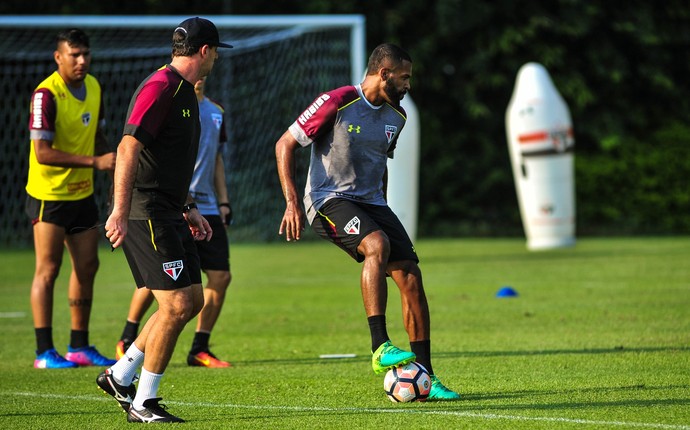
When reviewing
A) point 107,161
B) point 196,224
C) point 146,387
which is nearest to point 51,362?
point 107,161

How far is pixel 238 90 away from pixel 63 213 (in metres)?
19.4

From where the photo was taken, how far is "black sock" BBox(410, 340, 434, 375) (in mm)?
7117

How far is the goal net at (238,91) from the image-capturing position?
25500 millimetres

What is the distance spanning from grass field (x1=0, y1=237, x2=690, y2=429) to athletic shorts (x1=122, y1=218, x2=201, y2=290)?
79 cm

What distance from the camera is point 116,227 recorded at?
5.96m

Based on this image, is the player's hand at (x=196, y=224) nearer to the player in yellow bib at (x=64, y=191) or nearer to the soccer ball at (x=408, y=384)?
the soccer ball at (x=408, y=384)

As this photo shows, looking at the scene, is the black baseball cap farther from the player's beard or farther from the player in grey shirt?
the player's beard

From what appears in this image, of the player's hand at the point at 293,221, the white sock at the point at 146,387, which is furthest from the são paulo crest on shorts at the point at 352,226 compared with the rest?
the white sock at the point at 146,387

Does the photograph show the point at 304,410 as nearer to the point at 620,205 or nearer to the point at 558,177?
the point at 558,177

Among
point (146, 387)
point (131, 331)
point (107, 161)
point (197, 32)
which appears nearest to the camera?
point (146, 387)

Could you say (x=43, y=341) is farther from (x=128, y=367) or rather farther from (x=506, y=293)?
(x=506, y=293)

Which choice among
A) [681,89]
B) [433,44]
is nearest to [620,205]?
[681,89]

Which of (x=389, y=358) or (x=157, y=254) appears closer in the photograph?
(x=157, y=254)

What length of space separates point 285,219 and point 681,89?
29.5 m
